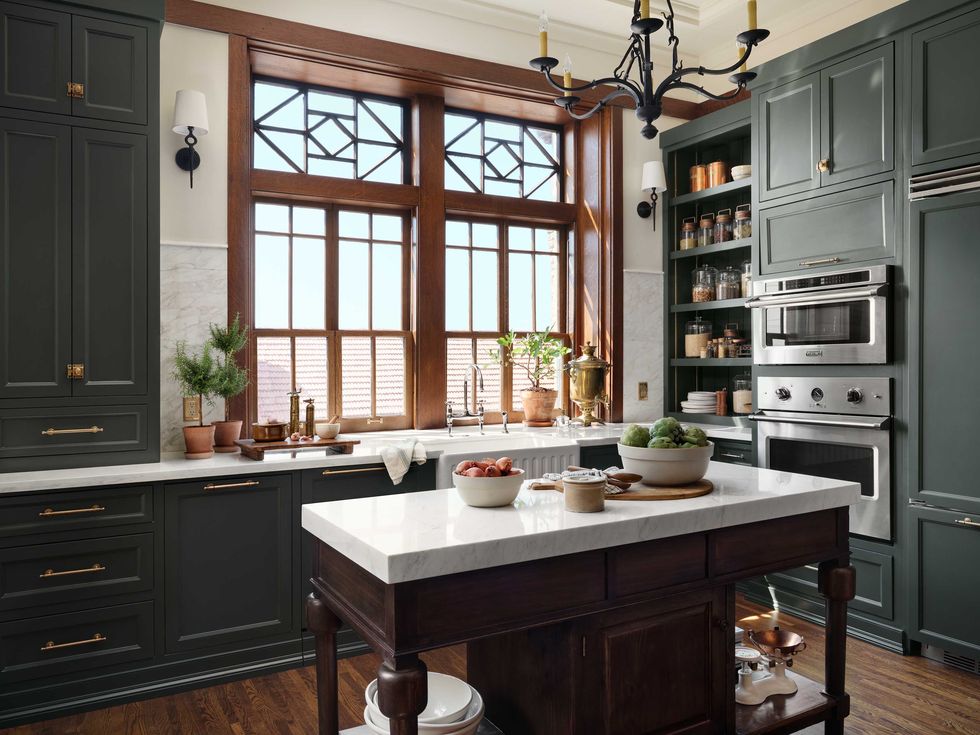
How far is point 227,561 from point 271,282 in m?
1.72

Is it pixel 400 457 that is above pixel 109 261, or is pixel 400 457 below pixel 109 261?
below

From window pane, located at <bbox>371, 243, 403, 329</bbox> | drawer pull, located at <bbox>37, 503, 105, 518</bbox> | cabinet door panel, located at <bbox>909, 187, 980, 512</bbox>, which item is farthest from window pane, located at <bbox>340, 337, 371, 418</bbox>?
cabinet door panel, located at <bbox>909, 187, 980, 512</bbox>

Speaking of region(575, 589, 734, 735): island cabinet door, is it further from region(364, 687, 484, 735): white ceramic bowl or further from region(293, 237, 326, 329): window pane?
region(293, 237, 326, 329): window pane

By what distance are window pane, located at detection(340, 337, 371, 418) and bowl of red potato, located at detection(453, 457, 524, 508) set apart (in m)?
2.39

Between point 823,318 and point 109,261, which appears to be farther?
point 823,318

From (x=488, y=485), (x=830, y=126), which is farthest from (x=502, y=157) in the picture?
(x=488, y=485)

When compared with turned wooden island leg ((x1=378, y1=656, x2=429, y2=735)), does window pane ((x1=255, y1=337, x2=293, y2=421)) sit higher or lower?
higher

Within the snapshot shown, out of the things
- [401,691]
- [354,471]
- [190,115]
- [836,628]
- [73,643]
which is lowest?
[73,643]

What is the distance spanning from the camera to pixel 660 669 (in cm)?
219

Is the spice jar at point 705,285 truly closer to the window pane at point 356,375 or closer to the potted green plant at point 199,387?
the window pane at point 356,375

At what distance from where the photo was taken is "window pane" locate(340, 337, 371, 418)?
4.46 m

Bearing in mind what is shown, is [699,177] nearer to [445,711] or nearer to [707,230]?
[707,230]

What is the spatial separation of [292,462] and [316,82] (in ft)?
7.99

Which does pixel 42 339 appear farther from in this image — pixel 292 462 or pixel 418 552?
pixel 418 552
